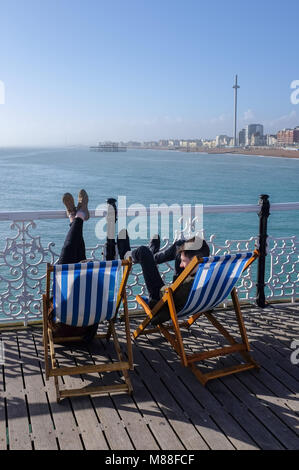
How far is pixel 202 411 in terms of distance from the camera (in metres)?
2.95

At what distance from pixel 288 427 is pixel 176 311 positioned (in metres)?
1.10

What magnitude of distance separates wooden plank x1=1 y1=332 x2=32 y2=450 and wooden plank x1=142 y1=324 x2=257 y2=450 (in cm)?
95

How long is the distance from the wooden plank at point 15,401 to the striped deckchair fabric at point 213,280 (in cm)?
123

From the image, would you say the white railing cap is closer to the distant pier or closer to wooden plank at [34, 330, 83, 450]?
wooden plank at [34, 330, 83, 450]

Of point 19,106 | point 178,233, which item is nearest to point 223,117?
point 19,106

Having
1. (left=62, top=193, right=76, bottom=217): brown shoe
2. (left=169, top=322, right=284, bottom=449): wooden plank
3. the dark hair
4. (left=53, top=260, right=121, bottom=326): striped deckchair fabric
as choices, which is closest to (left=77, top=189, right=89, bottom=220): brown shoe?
(left=62, top=193, right=76, bottom=217): brown shoe

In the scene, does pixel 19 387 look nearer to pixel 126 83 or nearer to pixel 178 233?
pixel 178 233

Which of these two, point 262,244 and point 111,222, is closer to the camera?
point 111,222

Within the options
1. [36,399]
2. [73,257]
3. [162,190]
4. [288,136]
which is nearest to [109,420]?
[36,399]

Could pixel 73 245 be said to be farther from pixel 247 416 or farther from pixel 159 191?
pixel 159 191

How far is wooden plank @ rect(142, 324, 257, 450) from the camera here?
2.64 metres

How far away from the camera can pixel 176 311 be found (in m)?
Answer: 3.51

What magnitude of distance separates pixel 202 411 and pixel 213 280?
2.89ft

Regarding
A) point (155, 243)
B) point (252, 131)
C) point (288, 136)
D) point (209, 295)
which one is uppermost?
point (252, 131)
